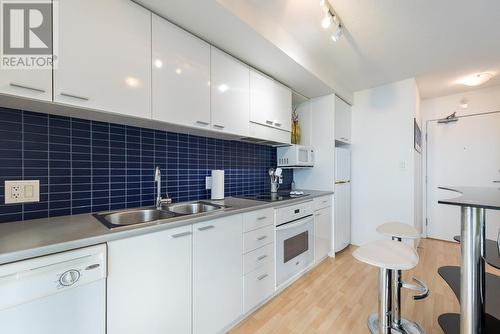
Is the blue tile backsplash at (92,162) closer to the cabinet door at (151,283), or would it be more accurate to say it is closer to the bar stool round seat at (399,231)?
the cabinet door at (151,283)

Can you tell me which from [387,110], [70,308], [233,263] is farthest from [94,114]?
[387,110]

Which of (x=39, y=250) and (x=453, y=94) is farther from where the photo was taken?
(x=453, y=94)

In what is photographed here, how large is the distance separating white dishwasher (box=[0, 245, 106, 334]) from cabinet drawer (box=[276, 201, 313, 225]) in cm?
139

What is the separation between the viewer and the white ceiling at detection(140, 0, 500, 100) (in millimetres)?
1565

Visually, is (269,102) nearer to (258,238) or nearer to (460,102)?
(258,238)

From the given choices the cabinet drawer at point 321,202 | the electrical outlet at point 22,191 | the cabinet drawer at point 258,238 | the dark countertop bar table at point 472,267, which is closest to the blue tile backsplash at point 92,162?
the electrical outlet at point 22,191

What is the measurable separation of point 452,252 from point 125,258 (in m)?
4.15

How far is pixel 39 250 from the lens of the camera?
812mm

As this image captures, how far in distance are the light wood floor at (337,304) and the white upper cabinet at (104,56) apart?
1781 mm

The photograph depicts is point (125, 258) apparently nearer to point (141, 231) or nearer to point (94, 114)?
point (141, 231)

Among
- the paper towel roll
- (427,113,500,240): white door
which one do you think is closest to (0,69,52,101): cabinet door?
the paper towel roll

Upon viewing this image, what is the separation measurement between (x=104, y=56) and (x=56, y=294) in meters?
1.19

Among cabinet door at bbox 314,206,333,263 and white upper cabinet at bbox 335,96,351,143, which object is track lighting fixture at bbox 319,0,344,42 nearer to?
white upper cabinet at bbox 335,96,351,143

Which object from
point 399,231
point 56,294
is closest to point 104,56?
point 56,294
